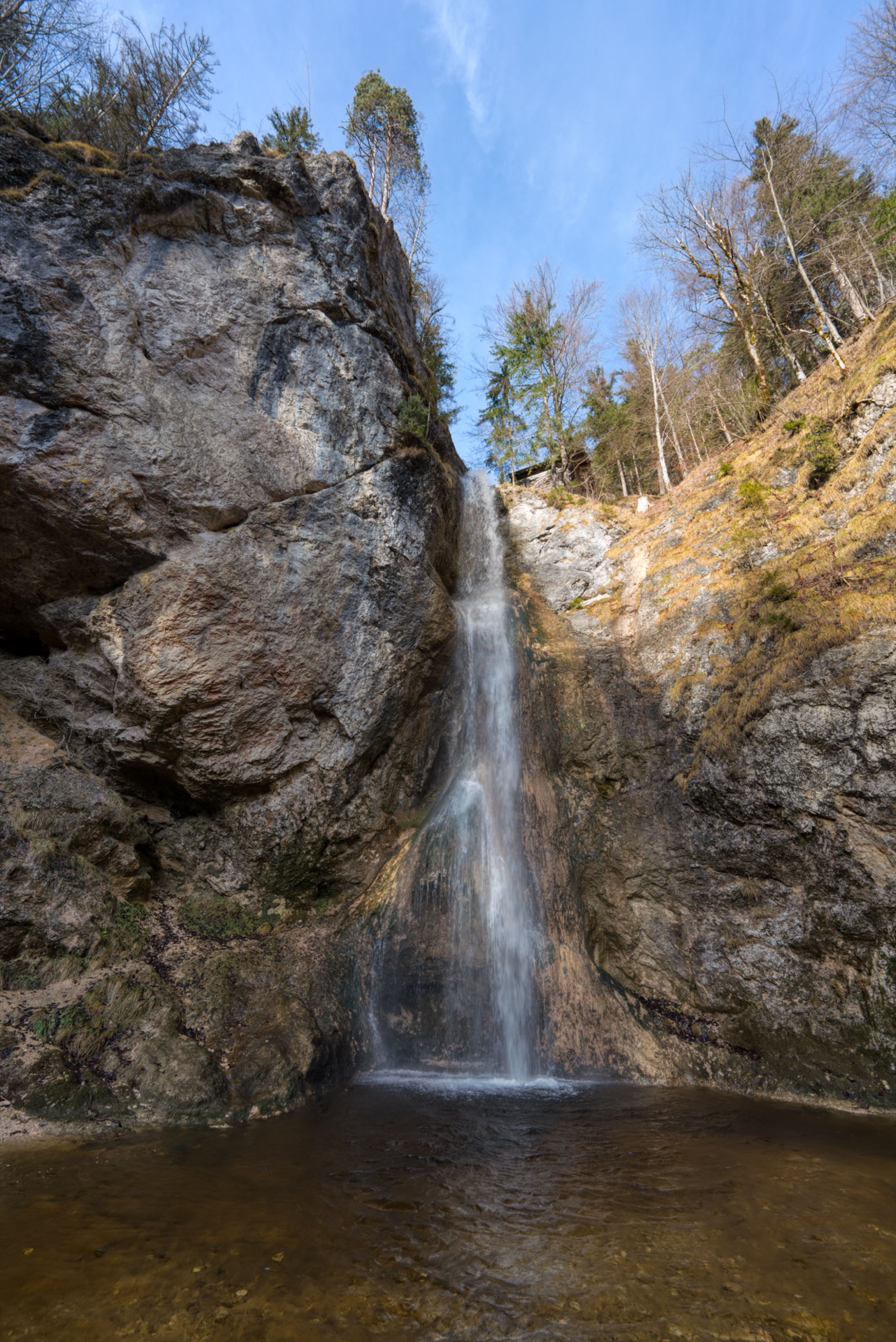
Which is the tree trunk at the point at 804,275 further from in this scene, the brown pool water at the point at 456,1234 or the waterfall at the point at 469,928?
the brown pool water at the point at 456,1234

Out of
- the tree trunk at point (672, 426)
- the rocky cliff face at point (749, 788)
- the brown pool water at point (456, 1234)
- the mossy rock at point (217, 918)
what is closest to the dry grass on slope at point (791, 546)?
the rocky cliff face at point (749, 788)

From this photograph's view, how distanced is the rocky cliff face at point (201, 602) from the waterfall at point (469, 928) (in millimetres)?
769

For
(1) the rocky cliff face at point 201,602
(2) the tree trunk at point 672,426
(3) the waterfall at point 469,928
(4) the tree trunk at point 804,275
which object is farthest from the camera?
(2) the tree trunk at point 672,426

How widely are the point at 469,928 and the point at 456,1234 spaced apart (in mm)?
5613

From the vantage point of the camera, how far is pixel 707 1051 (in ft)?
27.0

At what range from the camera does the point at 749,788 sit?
883 cm

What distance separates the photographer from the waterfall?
8.80 metres

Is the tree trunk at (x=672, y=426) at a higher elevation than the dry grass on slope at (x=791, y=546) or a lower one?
higher

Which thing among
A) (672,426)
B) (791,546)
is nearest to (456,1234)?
(791,546)

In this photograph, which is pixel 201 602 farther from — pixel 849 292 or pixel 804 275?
pixel 849 292

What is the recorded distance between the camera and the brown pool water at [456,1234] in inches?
121

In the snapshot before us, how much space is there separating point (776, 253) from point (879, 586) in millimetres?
14022

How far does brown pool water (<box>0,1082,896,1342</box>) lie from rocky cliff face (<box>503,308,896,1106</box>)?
6.44 ft

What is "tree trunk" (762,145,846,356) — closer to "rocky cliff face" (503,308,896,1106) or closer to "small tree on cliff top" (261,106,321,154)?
"rocky cliff face" (503,308,896,1106)
